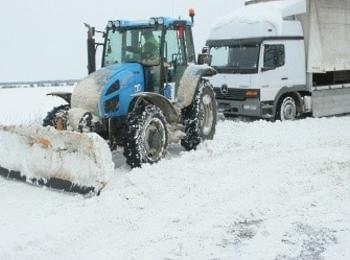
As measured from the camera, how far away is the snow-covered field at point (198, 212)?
4395 mm

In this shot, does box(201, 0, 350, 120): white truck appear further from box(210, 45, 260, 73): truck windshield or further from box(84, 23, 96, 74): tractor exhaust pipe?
box(84, 23, 96, 74): tractor exhaust pipe

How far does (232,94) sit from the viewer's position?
12406mm

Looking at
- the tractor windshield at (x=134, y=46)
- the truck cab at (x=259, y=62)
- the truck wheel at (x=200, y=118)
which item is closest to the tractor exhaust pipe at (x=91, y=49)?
the tractor windshield at (x=134, y=46)

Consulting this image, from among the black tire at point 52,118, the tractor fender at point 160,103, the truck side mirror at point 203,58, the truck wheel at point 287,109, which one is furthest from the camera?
the truck wheel at point 287,109

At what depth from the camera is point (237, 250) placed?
438 cm

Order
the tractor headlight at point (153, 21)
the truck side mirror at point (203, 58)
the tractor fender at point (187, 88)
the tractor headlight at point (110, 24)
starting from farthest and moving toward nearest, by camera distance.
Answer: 1. the truck side mirror at point (203, 58)
2. the tractor fender at point (187, 88)
3. the tractor headlight at point (110, 24)
4. the tractor headlight at point (153, 21)

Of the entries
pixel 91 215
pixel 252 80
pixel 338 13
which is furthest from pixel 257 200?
pixel 338 13

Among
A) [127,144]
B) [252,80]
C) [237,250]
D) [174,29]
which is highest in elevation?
[174,29]

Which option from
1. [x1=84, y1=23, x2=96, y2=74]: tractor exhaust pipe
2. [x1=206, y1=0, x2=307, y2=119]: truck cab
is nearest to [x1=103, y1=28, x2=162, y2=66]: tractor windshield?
[x1=84, y1=23, x2=96, y2=74]: tractor exhaust pipe

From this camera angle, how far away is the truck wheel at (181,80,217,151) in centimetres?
848

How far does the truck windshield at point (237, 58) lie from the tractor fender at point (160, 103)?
4.45m

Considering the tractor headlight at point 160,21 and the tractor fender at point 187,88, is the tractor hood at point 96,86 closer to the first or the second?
the tractor headlight at point 160,21

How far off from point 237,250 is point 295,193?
1728 mm

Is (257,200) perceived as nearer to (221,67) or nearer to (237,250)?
(237,250)
